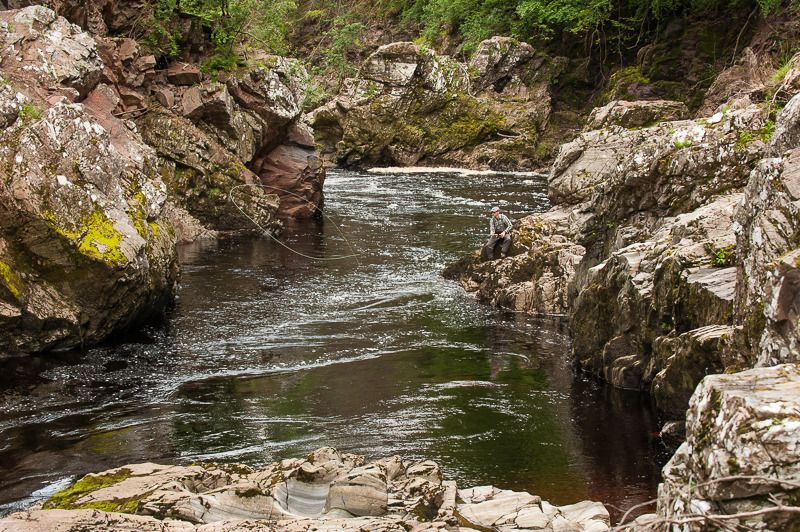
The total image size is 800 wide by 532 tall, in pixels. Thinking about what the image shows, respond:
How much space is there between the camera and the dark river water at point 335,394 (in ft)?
32.5

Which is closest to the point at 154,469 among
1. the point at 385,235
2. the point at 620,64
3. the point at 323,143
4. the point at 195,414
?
the point at 195,414

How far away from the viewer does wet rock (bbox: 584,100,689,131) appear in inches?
898

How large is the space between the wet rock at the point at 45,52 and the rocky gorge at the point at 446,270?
0.06 metres

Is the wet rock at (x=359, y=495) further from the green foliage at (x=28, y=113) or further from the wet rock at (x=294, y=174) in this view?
the wet rock at (x=294, y=174)

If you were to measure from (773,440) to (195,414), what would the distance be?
27.8 ft

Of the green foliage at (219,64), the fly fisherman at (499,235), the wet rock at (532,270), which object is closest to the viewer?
the wet rock at (532,270)

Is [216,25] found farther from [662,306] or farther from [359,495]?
[359,495]

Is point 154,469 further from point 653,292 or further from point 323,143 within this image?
point 323,143

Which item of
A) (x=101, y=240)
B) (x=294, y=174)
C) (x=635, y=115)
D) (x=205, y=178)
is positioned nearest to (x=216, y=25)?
(x=294, y=174)

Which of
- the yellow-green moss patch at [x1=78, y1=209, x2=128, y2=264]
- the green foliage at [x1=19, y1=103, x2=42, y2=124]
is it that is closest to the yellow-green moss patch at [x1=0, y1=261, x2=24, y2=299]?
the yellow-green moss patch at [x1=78, y1=209, x2=128, y2=264]

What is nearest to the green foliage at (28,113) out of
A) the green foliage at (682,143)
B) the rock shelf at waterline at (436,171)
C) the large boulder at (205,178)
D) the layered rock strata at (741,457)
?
the large boulder at (205,178)

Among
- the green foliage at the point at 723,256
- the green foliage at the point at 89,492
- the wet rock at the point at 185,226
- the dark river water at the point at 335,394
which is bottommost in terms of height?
the dark river water at the point at 335,394

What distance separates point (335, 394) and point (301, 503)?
15.1 ft

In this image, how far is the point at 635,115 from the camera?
23.0 metres
